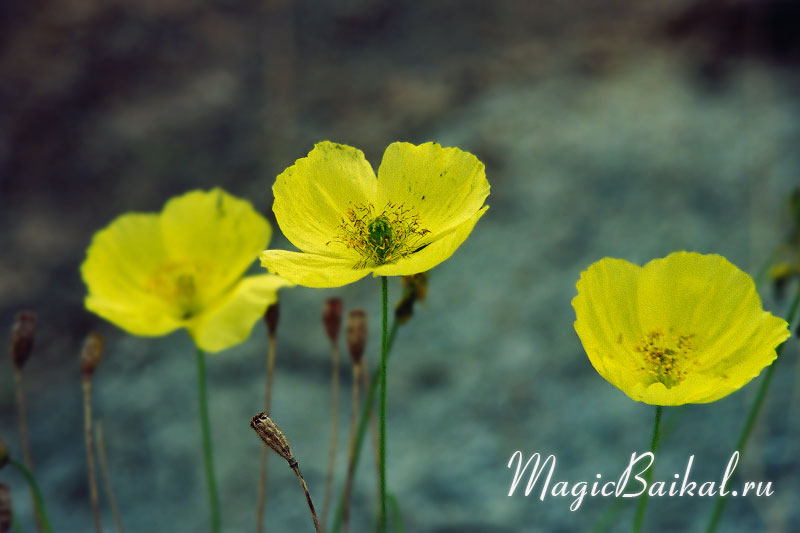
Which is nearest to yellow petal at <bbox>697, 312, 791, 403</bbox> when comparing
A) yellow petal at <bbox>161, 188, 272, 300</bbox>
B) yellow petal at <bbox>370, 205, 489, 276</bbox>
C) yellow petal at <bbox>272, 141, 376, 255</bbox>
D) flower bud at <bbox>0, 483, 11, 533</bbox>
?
yellow petal at <bbox>370, 205, 489, 276</bbox>

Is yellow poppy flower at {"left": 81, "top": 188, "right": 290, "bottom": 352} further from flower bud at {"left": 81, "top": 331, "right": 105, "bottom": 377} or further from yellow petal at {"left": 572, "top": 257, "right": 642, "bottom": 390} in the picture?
yellow petal at {"left": 572, "top": 257, "right": 642, "bottom": 390}

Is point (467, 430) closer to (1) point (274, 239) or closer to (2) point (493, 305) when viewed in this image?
(2) point (493, 305)

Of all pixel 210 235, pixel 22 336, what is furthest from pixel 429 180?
pixel 22 336

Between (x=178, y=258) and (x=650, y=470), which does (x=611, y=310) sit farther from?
(x=178, y=258)

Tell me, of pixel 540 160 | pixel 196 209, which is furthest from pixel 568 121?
pixel 196 209

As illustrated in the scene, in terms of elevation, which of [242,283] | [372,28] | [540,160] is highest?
[372,28]

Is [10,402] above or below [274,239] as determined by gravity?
below

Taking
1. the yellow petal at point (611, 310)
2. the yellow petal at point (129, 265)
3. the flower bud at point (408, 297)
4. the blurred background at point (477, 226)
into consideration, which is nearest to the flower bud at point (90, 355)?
the yellow petal at point (129, 265)
